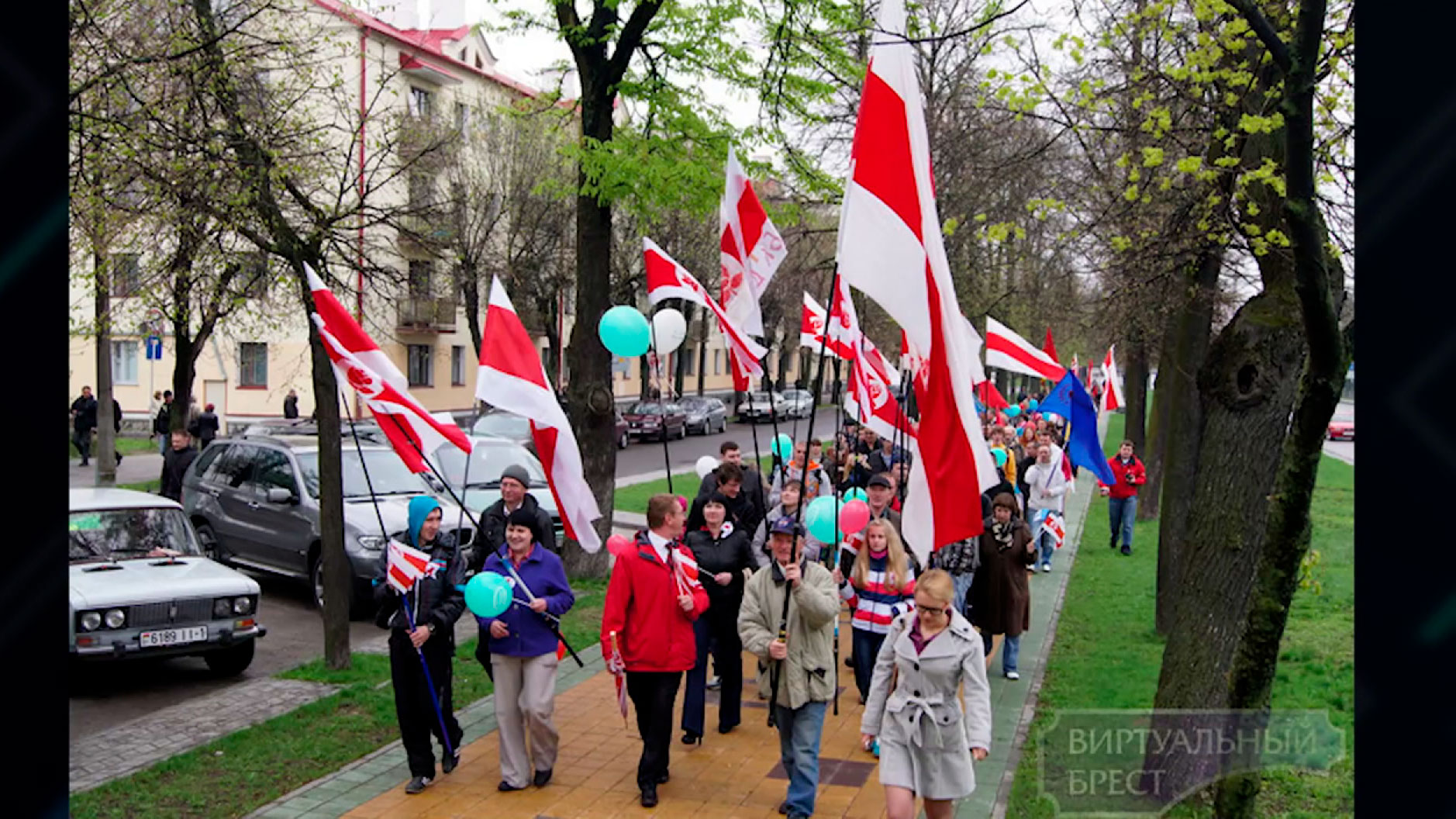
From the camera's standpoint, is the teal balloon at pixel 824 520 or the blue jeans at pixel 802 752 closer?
the blue jeans at pixel 802 752

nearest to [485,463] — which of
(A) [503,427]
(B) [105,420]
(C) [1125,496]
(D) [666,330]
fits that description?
(D) [666,330]

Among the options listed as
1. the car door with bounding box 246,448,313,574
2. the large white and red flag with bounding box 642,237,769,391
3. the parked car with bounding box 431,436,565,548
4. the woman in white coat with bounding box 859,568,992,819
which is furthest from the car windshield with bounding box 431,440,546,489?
the woman in white coat with bounding box 859,568,992,819

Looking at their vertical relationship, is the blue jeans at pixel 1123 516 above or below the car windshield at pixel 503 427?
below

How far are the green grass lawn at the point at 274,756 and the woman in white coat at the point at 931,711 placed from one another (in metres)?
3.87

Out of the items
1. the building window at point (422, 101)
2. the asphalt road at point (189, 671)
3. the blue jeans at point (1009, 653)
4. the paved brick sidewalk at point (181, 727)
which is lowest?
the asphalt road at point (189, 671)

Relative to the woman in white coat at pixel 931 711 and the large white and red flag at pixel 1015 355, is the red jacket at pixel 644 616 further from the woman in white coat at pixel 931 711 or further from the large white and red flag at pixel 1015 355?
the large white and red flag at pixel 1015 355

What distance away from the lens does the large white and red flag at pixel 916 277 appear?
18.7ft

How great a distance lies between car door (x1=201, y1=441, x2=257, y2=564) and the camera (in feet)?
48.4

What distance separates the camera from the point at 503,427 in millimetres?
32125

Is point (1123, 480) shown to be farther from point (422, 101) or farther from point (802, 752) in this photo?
point (422, 101)

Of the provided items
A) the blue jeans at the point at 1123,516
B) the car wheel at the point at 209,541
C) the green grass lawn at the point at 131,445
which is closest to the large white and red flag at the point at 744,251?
the car wheel at the point at 209,541

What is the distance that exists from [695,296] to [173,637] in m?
5.06

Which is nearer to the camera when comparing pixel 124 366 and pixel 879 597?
pixel 879 597
